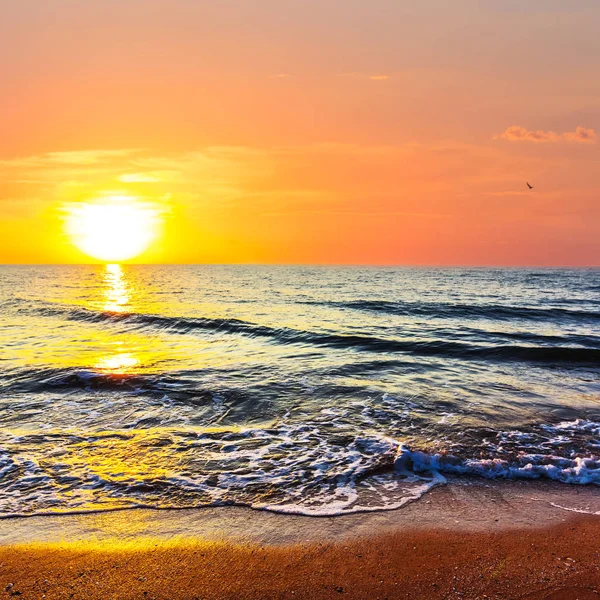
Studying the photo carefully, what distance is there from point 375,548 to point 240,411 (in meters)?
5.97

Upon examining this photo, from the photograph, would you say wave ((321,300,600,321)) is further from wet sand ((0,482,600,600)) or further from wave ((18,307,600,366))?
wet sand ((0,482,600,600))

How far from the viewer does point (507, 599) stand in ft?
13.9

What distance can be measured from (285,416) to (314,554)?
17.2 ft

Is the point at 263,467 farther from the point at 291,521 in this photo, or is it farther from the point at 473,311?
the point at 473,311

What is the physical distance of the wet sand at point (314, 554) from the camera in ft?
14.5

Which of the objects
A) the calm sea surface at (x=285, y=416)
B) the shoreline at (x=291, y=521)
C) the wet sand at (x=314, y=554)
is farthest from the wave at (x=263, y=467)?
the wet sand at (x=314, y=554)

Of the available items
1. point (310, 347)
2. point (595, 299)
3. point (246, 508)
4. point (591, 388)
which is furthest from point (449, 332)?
point (595, 299)

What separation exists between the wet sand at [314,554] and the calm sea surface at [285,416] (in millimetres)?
500

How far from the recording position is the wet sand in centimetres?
442

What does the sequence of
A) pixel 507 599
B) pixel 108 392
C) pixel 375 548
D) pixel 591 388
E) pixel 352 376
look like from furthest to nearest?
pixel 352 376, pixel 591 388, pixel 108 392, pixel 375 548, pixel 507 599

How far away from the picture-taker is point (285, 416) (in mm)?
10242

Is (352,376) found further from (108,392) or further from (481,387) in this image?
(108,392)

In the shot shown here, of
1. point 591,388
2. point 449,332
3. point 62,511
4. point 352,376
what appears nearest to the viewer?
point 62,511

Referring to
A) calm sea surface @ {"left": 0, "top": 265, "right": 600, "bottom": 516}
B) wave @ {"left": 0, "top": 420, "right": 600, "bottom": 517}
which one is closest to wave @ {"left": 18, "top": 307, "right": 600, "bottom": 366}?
calm sea surface @ {"left": 0, "top": 265, "right": 600, "bottom": 516}
